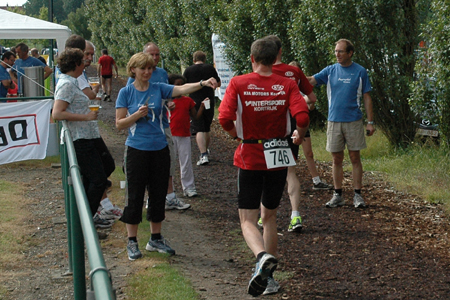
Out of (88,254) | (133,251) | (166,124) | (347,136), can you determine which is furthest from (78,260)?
(347,136)

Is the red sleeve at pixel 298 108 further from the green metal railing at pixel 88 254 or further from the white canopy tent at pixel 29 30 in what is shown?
the white canopy tent at pixel 29 30

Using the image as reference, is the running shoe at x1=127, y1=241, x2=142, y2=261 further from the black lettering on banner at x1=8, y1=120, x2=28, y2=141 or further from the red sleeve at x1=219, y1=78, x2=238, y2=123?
the black lettering on banner at x1=8, y1=120, x2=28, y2=141

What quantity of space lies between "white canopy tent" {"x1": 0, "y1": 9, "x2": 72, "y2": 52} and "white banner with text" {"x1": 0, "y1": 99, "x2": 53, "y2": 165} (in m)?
1.59

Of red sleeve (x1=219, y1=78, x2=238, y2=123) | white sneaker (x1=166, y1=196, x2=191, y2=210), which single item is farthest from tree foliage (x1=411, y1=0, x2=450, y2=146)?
red sleeve (x1=219, y1=78, x2=238, y2=123)

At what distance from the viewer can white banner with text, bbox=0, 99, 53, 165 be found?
434 inches

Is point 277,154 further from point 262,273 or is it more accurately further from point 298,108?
point 262,273

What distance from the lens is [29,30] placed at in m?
12.3

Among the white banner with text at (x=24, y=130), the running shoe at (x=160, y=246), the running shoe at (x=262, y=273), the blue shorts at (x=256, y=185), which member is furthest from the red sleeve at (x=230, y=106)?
the white banner with text at (x=24, y=130)

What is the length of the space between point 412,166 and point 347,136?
244cm

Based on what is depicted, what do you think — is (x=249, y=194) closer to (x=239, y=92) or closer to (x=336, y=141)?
(x=239, y=92)

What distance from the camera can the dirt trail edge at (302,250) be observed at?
5.42 meters

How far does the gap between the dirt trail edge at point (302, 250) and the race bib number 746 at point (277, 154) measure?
1.14 meters

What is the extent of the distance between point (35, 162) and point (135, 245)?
670 cm

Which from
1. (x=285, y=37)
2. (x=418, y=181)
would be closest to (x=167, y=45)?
(x=285, y=37)
